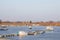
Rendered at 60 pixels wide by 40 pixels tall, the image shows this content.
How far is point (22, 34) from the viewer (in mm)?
81188

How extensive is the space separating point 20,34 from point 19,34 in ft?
2.01

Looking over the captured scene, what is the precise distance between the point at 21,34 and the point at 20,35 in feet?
3.08

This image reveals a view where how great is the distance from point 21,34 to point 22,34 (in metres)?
0.45

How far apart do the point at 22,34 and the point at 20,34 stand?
93 cm

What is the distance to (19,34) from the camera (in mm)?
80125

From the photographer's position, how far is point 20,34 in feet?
265

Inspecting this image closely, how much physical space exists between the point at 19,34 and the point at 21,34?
3.56ft

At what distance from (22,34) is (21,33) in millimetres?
542

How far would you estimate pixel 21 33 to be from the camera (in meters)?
81.1

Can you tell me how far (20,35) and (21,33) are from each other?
4.13ft

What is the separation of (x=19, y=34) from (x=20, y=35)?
53cm

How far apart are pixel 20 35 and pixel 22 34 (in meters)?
1.32

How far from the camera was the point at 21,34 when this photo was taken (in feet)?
266
